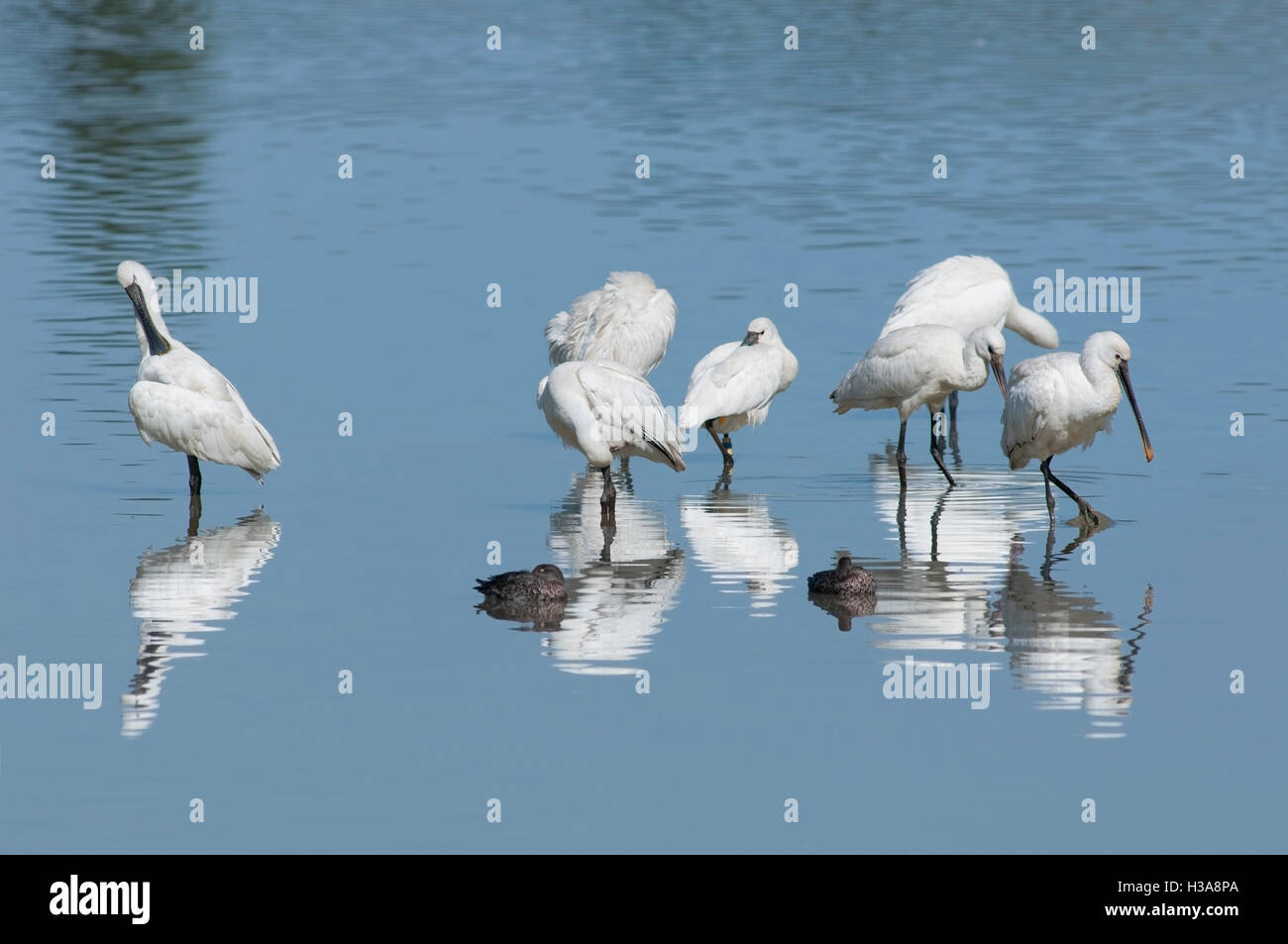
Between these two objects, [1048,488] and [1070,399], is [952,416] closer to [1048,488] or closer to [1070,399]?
[1048,488]

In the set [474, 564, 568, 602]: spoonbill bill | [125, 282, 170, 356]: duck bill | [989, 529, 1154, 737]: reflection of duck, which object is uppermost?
[125, 282, 170, 356]: duck bill

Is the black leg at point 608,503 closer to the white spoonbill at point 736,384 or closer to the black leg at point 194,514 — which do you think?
the white spoonbill at point 736,384

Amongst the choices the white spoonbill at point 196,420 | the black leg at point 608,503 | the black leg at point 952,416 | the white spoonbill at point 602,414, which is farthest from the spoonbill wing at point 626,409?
the black leg at point 952,416

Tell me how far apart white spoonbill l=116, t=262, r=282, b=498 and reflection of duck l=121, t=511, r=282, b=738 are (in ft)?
1.24

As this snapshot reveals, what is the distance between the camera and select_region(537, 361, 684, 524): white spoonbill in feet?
43.1

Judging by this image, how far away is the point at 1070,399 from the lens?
12891 millimetres

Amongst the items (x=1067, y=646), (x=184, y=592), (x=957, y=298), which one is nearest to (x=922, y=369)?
(x=957, y=298)

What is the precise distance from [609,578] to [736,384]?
11.0ft

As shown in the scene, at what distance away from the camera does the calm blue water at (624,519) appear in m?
8.33

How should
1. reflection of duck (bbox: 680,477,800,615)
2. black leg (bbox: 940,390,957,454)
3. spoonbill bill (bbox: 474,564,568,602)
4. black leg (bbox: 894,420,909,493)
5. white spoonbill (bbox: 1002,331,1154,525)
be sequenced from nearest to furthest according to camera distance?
spoonbill bill (bbox: 474,564,568,602), reflection of duck (bbox: 680,477,800,615), white spoonbill (bbox: 1002,331,1154,525), black leg (bbox: 894,420,909,493), black leg (bbox: 940,390,957,454)

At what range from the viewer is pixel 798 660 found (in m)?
9.95

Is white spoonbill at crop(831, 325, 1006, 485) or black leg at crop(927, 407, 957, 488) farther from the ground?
white spoonbill at crop(831, 325, 1006, 485)

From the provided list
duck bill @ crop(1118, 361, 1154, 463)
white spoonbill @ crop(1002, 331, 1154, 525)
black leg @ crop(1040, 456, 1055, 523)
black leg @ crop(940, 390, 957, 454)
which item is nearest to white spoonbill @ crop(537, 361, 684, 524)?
white spoonbill @ crop(1002, 331, 1154, 525)

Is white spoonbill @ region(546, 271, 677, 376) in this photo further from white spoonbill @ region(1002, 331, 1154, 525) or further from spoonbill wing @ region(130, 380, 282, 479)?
white spoonbill @ region(1002, 331, 1154, 525)
